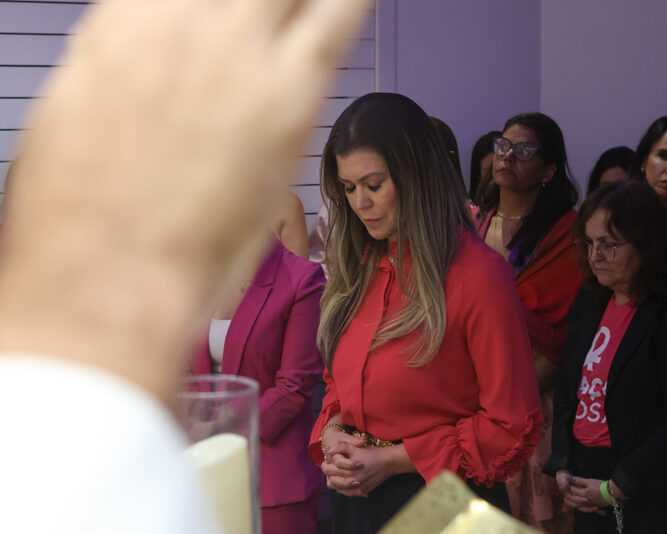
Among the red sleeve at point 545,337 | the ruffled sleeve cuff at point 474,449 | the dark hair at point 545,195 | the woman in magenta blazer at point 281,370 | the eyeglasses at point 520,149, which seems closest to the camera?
the ruffled sleeve cuff at point 474,449

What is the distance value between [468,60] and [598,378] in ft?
10.9

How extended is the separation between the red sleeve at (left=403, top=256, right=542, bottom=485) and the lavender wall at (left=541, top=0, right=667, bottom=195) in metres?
3.11

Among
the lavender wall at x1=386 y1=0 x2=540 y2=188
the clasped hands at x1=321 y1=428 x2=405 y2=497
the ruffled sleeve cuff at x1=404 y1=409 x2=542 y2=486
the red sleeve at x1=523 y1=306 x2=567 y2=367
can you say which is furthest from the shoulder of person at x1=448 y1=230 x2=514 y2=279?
the lavender wall at x1=386 y1=0 x2=540 y2=188

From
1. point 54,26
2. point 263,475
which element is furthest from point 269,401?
point 54,26

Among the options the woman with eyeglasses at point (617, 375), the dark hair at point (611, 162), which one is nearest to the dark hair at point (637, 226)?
the woman with eyeglasses at point (617, 375)

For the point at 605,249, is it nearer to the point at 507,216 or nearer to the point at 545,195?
the point at 545,195

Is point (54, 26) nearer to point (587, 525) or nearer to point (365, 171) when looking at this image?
point (365, 171)

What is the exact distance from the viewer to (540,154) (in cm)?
360

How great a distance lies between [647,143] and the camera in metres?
3.54

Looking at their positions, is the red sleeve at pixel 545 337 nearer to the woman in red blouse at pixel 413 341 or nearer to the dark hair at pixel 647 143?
the dark hair at pixel 647 143

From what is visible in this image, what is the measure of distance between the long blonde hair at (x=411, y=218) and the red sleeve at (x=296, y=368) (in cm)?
50

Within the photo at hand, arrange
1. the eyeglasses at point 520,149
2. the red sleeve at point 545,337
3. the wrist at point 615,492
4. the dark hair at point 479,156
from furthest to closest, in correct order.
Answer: the dark hair at point 479,156 < the eyeglasses at point 520,149 < the red sleeve at point 545,337 < the wrist at point 615,492

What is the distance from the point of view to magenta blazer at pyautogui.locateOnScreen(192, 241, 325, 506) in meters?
2.90

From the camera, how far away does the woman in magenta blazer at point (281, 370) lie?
286cm
